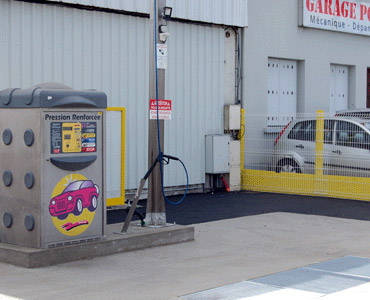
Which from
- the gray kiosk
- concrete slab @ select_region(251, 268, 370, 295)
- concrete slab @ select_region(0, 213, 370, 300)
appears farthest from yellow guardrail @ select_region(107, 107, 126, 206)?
concrete slab @ select_region(251, 268, 370, 295)

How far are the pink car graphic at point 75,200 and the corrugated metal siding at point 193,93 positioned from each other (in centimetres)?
685

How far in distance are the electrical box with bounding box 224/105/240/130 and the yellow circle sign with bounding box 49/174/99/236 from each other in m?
8.48

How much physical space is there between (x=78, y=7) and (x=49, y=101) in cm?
592

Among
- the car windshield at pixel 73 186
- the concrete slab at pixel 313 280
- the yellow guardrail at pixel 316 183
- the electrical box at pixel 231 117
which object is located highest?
the electrical box at pixel 231 117

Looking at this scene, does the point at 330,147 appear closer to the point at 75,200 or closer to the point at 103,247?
Answer: the point at 103,247

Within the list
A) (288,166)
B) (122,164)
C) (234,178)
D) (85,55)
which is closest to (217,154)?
(234,178)

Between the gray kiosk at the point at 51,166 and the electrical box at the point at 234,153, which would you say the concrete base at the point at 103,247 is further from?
the electrical box at the point at 234,153

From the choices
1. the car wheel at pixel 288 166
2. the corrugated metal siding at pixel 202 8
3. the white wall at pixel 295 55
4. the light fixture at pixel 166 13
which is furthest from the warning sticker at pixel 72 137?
the white wall at pixel 295 55

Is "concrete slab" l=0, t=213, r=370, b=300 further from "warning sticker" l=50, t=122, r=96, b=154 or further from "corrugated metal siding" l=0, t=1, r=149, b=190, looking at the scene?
"corrugated metal siding" l=0, t=1, r=149, b=190

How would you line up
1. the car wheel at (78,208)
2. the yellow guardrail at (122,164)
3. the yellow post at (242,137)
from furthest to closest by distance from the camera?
1. the yellow post at (242,137)
2. the yellow guardrail at (122,164)
3. the car wheel at (78,208)

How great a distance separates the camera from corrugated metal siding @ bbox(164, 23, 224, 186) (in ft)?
53.3

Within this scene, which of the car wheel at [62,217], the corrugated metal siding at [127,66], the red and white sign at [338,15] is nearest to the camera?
the car wheel at [62,217]

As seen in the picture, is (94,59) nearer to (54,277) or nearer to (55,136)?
(55,136)

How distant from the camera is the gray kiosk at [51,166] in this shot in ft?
28.8
